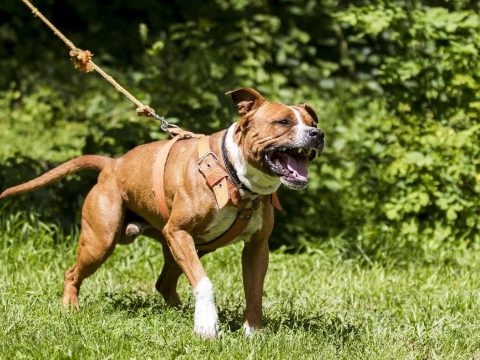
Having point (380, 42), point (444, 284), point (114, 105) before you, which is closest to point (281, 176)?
point (444, 284)

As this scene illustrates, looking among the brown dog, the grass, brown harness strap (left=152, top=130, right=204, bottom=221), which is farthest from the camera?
brown harness strap (left=152, top=130, right=204, bottom=221)

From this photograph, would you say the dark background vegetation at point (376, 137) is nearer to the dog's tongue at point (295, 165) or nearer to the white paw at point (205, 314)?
the dog's tongue at point (295, 165)

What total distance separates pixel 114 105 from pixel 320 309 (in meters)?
5.44

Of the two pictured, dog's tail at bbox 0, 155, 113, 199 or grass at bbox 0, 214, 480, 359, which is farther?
dog's tail at bbox 0, 155, 113, 199

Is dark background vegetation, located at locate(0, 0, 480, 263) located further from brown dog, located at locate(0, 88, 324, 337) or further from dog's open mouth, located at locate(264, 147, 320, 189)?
dog's open mouth, located at locate(264, 147, 320, 189)

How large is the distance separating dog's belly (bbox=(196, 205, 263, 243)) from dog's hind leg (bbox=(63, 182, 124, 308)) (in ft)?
2.04

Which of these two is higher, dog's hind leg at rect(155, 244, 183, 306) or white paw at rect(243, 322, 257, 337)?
white paw at rect(243, 322, 257, 337)

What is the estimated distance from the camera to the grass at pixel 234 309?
14.6ft

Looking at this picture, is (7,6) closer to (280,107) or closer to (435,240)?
(435,240)

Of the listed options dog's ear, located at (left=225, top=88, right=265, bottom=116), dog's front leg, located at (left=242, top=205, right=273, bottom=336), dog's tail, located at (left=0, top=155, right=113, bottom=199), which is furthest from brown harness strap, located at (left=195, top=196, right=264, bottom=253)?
dog's tail, located at (left=0, top=155, right=113, bottom=199)

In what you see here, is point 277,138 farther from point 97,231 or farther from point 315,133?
point 97,231

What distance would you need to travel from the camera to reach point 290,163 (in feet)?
15.7

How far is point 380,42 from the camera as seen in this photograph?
32.1 feet

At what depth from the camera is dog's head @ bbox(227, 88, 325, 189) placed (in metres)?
4.68
